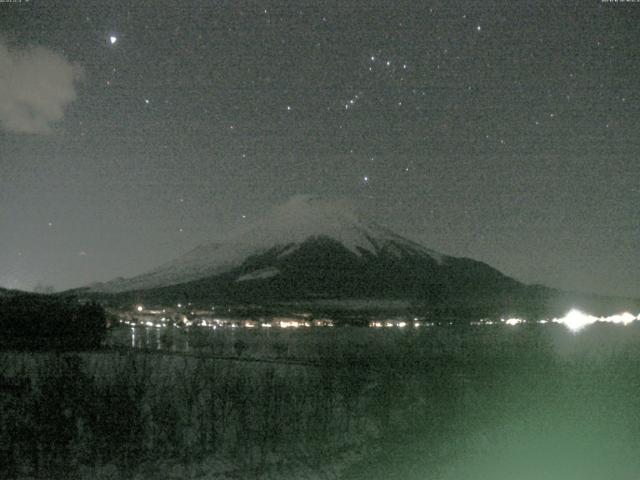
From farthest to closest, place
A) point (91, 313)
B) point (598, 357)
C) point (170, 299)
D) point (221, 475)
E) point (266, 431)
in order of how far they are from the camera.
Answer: point (170, 299) → point (91, 313) → point (598, 357) → point (266, 431) → point (221, 475)

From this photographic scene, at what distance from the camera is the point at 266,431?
603 inches

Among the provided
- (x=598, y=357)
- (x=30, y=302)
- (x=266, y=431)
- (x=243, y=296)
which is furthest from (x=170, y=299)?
(x=266, y=431)

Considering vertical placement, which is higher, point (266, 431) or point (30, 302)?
point (30, 302)

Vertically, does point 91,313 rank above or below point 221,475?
above

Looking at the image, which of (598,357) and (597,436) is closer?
(597,436)

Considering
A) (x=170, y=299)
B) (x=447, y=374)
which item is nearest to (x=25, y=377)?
(x=447, y=374)

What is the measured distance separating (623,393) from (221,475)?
11.1 meters

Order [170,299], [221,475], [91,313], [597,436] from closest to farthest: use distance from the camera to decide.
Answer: [221,475], [597,436], [91,313], [170,299]

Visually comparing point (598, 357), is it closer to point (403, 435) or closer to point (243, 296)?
point (403, 435)

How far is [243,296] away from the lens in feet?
525

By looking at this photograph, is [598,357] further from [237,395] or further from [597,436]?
[237,395]

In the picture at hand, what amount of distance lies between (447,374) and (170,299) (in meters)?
137

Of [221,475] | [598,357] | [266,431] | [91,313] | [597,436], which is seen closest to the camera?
[221,475]

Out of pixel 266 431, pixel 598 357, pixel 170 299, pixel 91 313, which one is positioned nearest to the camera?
pixel 266 431
